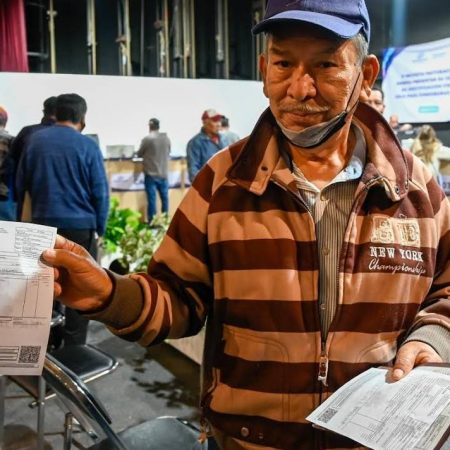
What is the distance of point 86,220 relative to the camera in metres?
3.34

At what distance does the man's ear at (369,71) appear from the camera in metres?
1.10

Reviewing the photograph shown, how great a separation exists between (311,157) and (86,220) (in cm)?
241

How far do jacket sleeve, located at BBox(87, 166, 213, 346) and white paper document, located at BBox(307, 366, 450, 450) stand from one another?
324mm

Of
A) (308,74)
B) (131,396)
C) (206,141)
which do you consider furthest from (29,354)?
(206,141)

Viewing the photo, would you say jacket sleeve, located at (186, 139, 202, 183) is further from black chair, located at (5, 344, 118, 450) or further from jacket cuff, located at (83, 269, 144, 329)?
jacket cuff, located at (83, 269, 144, 329)

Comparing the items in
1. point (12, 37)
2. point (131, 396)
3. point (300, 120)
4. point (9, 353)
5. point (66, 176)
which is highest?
point (12, 37)

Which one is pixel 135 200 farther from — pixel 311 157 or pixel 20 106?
pixel 311 157

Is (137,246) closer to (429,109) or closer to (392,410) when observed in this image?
(392,410)

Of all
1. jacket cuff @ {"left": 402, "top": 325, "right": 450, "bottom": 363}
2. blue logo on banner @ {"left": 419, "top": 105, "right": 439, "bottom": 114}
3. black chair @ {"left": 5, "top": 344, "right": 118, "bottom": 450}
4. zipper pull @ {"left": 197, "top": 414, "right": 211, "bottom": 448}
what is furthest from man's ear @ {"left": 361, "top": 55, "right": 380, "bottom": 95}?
blue logo on banner @ {"left": 419, "top": 105, "right": 439, "bottom": 114}

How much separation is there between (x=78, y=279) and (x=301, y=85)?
1.63 ft

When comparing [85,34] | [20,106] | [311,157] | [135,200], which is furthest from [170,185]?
[311,157]

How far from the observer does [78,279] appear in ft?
3.18

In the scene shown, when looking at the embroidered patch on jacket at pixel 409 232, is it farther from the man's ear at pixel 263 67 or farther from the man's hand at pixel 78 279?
the man's hand at pixel 78 279

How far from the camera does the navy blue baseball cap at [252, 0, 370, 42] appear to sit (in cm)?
98
